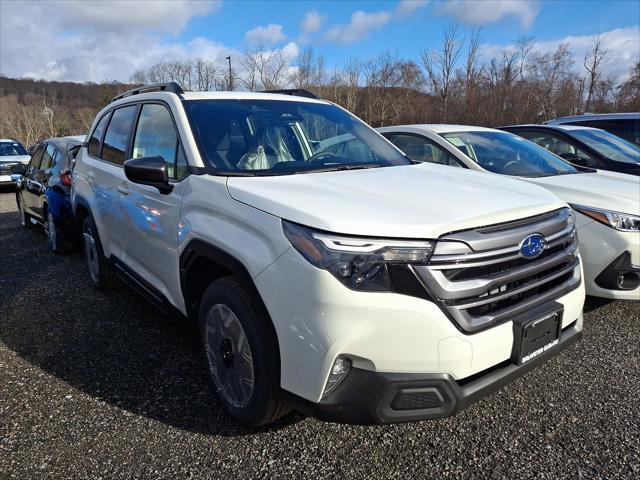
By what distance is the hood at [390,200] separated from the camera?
187 centimetres

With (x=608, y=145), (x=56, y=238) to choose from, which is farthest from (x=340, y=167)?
(x=608, y=145)

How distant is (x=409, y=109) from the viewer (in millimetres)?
46062

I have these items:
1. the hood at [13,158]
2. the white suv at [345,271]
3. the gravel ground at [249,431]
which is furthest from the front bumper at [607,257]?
the hood at [13,158]

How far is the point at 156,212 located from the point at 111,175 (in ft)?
3.62

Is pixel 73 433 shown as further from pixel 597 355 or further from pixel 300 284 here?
pixel 597 355

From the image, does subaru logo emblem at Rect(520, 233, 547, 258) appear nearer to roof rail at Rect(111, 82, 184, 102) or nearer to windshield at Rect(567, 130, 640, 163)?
roof rail at Rect(111, 82, 184, 102)

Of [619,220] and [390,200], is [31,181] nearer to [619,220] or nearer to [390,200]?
[390,200]

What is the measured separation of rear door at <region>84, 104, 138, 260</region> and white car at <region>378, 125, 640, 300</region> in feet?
9.72

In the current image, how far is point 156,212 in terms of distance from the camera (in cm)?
288

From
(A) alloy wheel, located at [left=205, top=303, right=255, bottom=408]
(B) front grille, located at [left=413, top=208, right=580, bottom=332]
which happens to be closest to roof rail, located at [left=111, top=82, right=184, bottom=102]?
(A) alloy wheel, located at [left=205, top=303, right=255, bottom=408]

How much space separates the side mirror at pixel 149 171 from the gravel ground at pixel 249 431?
49.5 inches

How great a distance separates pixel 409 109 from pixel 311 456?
4682cm

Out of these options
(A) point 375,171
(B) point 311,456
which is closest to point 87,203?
(A) point 375,171

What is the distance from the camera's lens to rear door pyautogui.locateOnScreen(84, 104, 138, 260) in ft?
11.8
